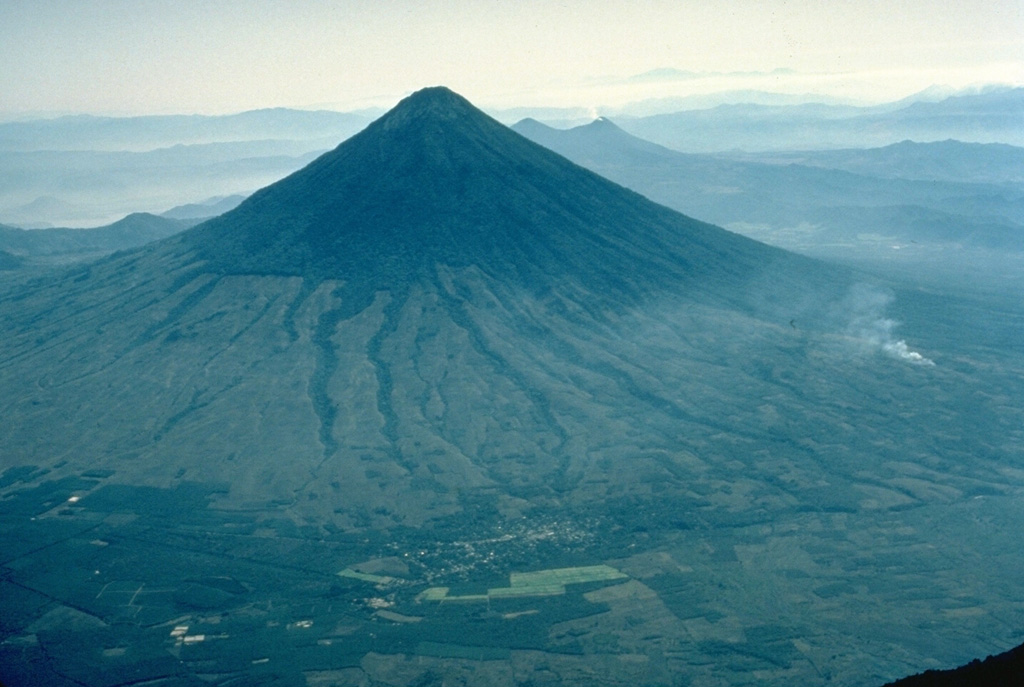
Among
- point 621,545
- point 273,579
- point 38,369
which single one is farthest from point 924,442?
point 38,369

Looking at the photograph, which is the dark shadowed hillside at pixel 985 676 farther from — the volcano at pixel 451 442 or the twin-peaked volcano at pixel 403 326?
the twin-peaked volcano at pixel 403 326

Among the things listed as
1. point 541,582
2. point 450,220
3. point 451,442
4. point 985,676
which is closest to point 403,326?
point 450,220

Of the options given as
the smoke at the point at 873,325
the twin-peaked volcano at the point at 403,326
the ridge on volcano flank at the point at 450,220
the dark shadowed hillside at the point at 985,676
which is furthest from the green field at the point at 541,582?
the smoke at the point at 873,325

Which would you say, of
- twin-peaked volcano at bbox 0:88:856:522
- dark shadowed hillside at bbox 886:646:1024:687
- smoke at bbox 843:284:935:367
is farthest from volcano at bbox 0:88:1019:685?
dark shadowed hillside at bbox 886:646:1024:687

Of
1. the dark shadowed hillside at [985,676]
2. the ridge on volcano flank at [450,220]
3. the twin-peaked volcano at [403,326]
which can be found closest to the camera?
the dark shadowed hillside at [985,676]

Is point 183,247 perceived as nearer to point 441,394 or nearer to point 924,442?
point 441,394

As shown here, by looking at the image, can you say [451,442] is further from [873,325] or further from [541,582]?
[873,325]
